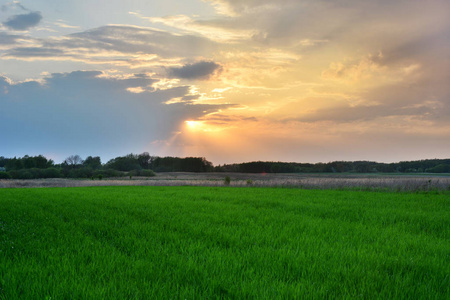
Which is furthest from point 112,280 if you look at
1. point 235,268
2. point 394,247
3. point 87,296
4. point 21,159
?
point 21,159

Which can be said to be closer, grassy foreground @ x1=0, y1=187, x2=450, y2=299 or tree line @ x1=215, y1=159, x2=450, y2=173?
grassy foreground @ x1=0, y1=187, x2=450, y2=299

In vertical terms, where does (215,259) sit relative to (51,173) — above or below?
below

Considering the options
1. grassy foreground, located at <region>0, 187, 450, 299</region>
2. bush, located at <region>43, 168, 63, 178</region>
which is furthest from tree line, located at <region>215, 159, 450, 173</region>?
grassy foreground, located at <region>0, 187, 450, 299</region>

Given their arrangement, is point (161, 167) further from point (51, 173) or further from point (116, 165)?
point (51, 173)

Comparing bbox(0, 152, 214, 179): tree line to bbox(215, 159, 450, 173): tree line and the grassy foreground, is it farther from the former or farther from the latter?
the grassy foreground

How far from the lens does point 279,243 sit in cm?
712

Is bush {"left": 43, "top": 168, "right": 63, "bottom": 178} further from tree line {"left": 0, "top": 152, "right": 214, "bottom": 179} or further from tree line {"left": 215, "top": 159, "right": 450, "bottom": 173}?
tree line {"left": 215, "top": 159, "right": 450, "bottom": 173}

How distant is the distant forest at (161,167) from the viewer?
268ft

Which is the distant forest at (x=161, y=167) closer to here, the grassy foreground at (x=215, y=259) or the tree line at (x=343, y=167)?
the tree line at (x=343, y=167)

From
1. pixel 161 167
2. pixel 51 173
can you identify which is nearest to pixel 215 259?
pixel 51 173

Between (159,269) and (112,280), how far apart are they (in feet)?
2.69

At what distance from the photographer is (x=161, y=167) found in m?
116

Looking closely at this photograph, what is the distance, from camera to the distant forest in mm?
81562

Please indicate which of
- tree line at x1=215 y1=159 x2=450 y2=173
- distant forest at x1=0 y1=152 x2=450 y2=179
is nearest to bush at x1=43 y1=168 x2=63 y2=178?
distant forest at x1=0 y1=152 x2=450 y2=179
